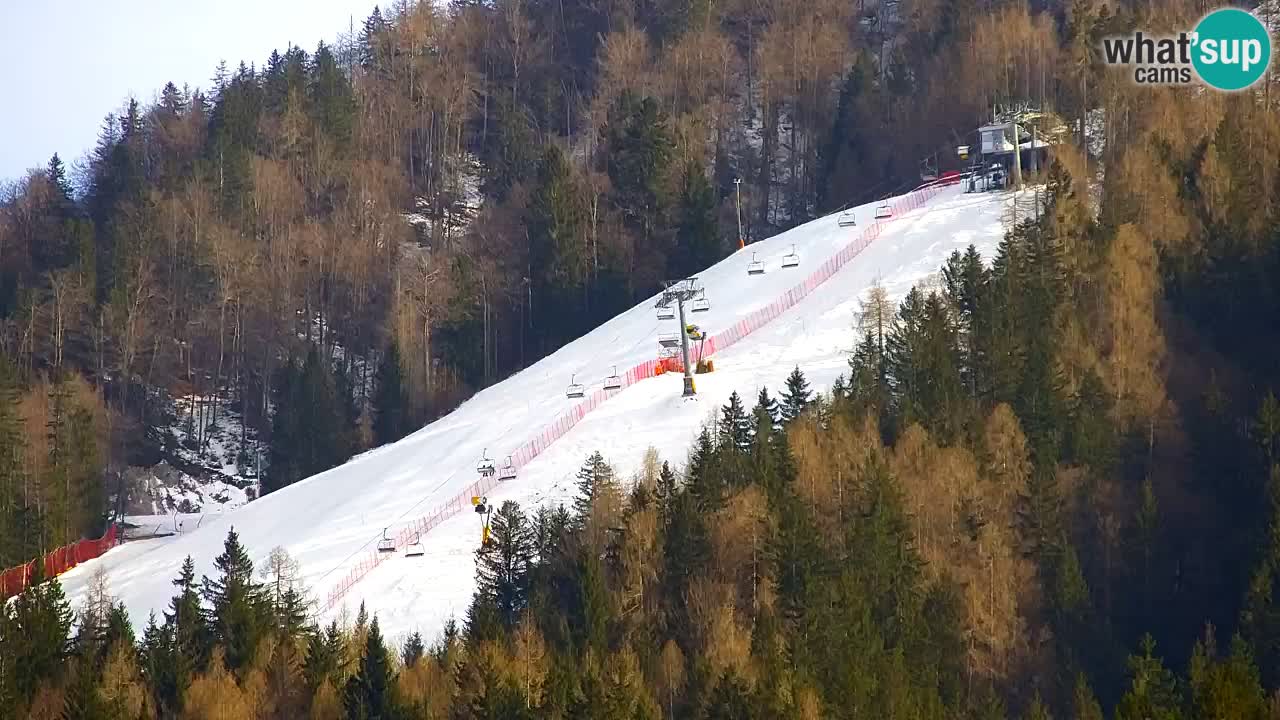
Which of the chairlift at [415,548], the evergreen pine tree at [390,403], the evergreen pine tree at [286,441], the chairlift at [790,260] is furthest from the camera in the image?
the evergreen pine tree at [390,403]

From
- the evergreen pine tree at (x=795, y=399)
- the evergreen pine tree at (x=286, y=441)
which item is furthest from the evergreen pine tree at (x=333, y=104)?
the evergreen pine tree at (x=795, y=399)

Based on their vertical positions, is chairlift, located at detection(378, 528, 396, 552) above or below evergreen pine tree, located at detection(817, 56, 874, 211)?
below

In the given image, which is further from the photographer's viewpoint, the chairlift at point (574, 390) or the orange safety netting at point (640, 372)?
the chairlift at point (574, 390)

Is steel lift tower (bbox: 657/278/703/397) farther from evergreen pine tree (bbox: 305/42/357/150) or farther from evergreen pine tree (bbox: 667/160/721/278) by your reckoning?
evergreen pine tree (bbox: 305/42/357/150)

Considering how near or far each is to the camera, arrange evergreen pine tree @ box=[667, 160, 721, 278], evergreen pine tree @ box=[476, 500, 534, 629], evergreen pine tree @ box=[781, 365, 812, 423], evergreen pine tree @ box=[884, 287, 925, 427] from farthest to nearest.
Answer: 1. evergreen pine tree @ box=[667, 160, 721, 278]
2. evergreen pine tree @ box=[884, 287, 925, 427]
3. evergreen pine tree @ box=[781, 365, 812, 423]
4. evergreen pine tree @ box=[476, 500, 534, 629]

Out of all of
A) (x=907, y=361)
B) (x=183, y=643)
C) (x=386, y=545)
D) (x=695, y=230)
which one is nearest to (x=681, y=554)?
(x=386, y=545)

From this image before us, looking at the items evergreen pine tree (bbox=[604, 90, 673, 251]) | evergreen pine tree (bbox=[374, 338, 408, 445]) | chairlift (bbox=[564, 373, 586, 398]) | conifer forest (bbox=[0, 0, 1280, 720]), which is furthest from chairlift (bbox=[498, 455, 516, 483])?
evergreen pine tree (bbox=[604, 90, 673, 251])

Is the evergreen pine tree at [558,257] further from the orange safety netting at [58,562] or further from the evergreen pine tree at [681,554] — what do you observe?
the evergreen pine tree at [681,554]

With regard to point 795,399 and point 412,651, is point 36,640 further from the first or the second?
point 795,399
